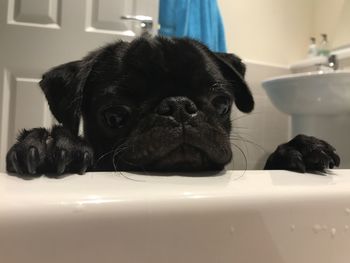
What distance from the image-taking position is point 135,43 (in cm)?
122

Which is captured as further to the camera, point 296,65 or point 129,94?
point 296,65

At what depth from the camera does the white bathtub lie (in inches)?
17.3

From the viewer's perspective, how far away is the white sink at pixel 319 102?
6.81 feet

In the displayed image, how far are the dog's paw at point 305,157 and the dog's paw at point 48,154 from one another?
1.53 feet

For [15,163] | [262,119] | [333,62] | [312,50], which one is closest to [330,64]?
[333,62]

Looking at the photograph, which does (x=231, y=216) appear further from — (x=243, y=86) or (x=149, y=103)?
(x=243, y=86)

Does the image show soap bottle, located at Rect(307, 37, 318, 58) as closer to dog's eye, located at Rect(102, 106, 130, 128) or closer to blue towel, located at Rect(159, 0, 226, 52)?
blue towel, located at Rect(159, 0, 226, 52)

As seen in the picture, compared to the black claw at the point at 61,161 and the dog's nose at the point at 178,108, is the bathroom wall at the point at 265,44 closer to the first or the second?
the dog's nose at the point at 178,108

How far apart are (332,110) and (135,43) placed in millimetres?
1392

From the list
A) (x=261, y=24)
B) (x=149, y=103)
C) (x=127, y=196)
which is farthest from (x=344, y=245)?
(x=261, y=24)

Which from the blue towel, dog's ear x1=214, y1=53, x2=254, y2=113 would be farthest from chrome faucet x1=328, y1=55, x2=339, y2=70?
dog's ear x1=214, y1=53, x2=254, y2=113

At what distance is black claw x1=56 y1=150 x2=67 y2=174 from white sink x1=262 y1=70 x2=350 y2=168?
1.65 meters

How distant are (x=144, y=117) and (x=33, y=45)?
1572mm

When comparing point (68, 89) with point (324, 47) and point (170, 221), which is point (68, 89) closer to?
point (170, 221)
